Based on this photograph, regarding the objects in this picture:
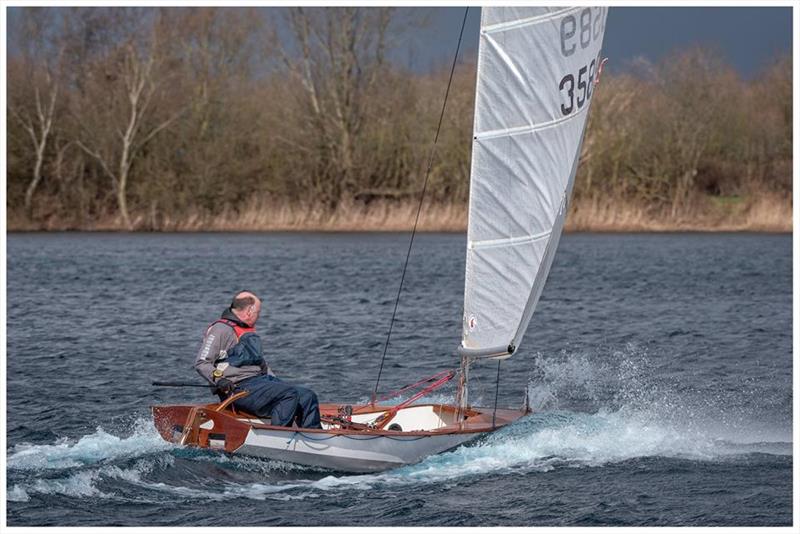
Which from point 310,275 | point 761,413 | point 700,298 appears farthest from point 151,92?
point 761,413

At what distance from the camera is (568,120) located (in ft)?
34.8

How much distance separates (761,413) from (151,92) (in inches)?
Answer: 1251

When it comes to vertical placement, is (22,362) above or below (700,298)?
below

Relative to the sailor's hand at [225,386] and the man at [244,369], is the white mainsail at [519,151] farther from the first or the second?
the sailor's hand at [225,386]

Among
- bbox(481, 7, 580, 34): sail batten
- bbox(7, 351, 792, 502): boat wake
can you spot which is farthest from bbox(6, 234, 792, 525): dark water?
bbox(481, 7, 580, 34): sail batten

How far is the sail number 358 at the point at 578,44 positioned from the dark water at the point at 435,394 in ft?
9.27

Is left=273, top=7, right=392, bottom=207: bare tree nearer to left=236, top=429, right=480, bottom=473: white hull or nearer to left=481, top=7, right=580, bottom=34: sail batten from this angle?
left=481, top=7, right=580, bottom=34: sail batten

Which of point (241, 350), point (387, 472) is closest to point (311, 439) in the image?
point (387, 472)

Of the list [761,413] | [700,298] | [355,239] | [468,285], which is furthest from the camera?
[355,239]

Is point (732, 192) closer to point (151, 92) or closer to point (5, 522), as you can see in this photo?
point (151, 92)

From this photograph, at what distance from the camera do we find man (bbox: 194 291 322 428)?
31.8ft

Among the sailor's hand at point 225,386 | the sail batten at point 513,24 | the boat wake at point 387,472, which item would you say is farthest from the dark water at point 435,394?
the sail batten at point 513,24

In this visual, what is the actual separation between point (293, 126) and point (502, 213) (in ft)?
109

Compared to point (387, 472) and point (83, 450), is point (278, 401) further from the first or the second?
point (83, 450)
